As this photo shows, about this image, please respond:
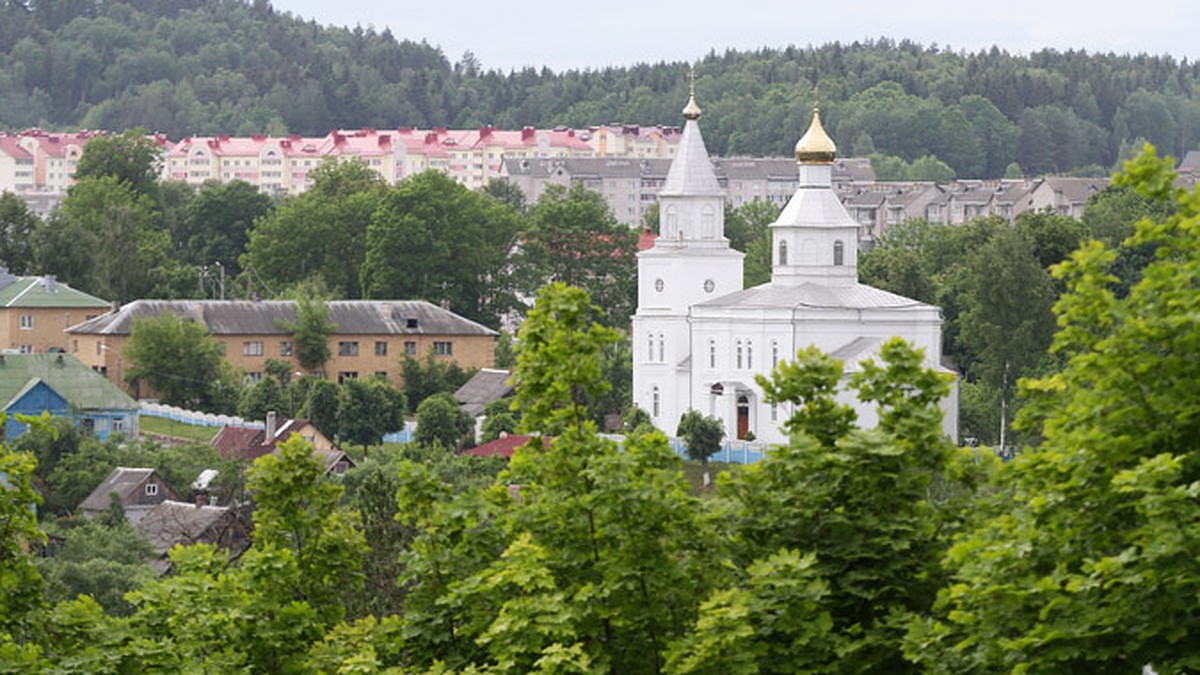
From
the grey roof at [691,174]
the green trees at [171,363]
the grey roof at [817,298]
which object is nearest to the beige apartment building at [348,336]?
the green trees at [171,363]

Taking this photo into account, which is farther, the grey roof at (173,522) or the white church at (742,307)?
the white church at (742,307)

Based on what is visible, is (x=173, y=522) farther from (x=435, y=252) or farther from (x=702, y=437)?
(x=435, y=252)

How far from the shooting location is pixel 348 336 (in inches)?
2419

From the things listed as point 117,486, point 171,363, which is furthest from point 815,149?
point 117,486

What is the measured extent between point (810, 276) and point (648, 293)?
3850 millimetres

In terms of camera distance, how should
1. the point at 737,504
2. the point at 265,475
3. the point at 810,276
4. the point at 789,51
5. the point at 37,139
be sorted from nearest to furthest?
the point at 737,504 → the point at 265,475 → the point at 810,276 → the point at 37,139 → the point at 789,51

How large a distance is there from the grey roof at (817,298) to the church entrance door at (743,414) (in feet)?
6.12

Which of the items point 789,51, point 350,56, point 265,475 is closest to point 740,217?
point 265,475

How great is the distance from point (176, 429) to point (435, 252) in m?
18.7

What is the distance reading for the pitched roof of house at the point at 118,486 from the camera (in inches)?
1610

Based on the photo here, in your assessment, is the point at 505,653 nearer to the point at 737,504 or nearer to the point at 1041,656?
the point at 737,504

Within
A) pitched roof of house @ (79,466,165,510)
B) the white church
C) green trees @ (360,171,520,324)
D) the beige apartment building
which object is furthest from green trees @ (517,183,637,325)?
pitched roof of house @ (79,466,165,510)

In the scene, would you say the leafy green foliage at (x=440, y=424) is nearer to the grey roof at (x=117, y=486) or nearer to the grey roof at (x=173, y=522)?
the grey roof at (x=117, y=486)

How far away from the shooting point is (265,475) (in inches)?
660
